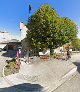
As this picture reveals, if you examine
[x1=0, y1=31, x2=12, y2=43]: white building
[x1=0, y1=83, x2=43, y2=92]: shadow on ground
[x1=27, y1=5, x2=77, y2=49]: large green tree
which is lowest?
[x1=0, y1=83, x2=43, y2=92]: shadow on ground

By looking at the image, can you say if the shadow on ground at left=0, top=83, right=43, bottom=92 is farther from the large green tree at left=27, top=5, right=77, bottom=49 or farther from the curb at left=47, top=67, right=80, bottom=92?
the large green tree at left=27, top=5, right=77, bottom=49

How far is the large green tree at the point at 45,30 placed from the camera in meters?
37.7

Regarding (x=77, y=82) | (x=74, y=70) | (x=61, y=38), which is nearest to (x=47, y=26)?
(x=61, y=38)

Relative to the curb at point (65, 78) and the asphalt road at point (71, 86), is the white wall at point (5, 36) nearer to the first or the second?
the curb at point (65, 78)

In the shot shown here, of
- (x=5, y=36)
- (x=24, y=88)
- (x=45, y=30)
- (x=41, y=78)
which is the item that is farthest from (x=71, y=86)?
(x=5, y=36)

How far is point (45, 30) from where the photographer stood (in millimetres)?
38250

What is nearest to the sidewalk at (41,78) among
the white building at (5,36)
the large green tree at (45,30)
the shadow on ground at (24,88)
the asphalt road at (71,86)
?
the shadow on ground at (24,88)

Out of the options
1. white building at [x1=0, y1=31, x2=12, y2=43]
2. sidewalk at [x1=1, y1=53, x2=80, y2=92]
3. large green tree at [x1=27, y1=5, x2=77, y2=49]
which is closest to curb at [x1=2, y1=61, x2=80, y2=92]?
sidewalk at [x1=1, y1=53, x2=80, y2=92]

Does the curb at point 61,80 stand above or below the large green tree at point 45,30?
below

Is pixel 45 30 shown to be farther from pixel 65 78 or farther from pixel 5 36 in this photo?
pixel 5 36

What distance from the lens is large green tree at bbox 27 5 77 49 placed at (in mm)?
37719

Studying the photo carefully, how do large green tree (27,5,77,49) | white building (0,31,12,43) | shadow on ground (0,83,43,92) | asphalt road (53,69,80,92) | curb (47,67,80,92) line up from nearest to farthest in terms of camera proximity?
1. shadow on ground (0,83,43,92)
2. asphalt road (53,69,80,92)
3. curb (47,67,80,92)
4. large green tree (27,5,77,49)
5. white building (0,31,12,43)

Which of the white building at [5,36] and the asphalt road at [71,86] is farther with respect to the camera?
the white building at [5,36]

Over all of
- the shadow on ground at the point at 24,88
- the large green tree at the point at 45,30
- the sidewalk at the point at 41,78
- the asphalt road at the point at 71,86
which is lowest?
the asphalt road at the point at 71,86
